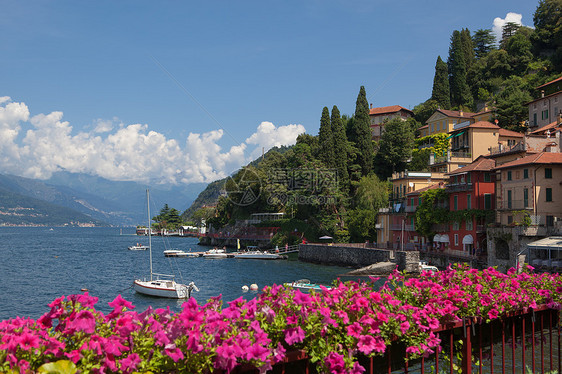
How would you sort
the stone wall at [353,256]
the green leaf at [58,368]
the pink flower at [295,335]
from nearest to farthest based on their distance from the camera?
the green leaf at [58,368], the pink flower at [295,335], the stone wall at [353,256]

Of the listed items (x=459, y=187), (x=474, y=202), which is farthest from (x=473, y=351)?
(x=459, y=187)

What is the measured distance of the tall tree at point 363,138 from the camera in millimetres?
79963

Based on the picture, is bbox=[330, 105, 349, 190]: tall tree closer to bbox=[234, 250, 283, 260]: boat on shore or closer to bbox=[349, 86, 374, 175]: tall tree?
bbox=[349, 86, 374, 175]: tall tree

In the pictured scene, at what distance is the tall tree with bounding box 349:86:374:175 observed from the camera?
79963 mm

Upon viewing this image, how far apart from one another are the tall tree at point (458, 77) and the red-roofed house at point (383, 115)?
417 inches

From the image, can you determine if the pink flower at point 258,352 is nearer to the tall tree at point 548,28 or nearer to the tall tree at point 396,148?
the tall tree at point 396,148

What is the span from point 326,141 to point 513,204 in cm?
4081

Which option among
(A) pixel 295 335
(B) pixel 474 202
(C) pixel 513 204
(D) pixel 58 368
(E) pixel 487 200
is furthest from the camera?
(B) pixel 474 202

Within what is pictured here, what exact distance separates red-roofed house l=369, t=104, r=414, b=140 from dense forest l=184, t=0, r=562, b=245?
3855mm

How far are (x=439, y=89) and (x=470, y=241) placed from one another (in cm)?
5439

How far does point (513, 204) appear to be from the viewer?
4038 centimetres

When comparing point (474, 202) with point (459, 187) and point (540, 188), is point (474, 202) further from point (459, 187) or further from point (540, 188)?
point (540, 188)

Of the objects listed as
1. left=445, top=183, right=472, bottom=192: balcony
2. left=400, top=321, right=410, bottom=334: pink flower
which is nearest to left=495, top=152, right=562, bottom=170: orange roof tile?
left=445, top=183, right=472, bottom=192: balcony

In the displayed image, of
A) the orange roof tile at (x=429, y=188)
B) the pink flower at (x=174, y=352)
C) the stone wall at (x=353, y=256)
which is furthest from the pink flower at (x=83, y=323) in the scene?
the orange roof tile at (x=429, y=188)
